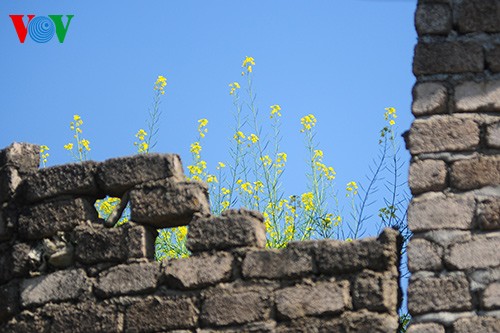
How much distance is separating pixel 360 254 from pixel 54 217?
2.09 m

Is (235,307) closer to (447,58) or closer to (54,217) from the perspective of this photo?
(54,217)

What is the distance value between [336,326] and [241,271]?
70cm

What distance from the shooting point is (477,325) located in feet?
23.5

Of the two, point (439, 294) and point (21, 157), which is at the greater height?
point (21, 157)

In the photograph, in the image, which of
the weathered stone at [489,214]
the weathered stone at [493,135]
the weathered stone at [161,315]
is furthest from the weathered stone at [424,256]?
the weathered stone at [161,315]

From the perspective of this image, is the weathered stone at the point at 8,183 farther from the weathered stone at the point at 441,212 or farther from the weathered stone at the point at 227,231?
the weathered stone at the point at 441,212

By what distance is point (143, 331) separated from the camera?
7836 millimetres

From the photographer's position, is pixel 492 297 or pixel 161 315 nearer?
pixel 492 297

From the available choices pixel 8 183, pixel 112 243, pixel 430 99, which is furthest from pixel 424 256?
pixel 8 183

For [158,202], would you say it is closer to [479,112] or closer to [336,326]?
[336,326]

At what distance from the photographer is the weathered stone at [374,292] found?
7391 millimetres

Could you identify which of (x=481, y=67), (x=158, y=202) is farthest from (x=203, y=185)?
(x=481, y=67)

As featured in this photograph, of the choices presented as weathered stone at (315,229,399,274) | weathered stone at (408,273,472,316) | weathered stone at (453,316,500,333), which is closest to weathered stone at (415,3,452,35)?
weathered stone at (315,229,399,274)

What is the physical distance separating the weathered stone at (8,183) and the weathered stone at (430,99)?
2742 millimetres
